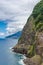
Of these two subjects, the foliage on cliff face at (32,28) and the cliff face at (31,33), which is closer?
the cliff face at (31,33)

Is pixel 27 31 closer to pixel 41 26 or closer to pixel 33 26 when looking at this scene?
pixel 33 26

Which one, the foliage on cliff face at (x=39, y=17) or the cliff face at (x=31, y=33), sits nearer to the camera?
the cliff face at (x=31, y=33)

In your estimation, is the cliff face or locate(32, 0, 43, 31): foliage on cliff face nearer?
the cliff face

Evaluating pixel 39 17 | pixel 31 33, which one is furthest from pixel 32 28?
pixel 39 17

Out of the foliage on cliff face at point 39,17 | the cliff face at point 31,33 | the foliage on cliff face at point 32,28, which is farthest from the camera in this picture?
the foliage on cliff face at point 32,28

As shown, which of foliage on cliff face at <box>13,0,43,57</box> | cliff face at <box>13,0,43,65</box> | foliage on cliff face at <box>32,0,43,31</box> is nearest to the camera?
cliff face at <box>13,0,43,65</box>

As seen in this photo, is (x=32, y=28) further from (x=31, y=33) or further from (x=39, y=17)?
(x=39, y=17)

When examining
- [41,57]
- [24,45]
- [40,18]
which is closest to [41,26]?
[40,18]

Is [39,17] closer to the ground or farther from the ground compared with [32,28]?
farther from the ground

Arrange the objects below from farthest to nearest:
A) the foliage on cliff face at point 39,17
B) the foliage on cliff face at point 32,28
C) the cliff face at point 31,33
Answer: the foliage on cliff face at point 32,28 → the foliage on cliff face at point 39,17 → the cliff face at point 31,33

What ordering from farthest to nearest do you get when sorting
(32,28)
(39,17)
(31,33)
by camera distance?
(32,28) < (31,33) < (39,17)

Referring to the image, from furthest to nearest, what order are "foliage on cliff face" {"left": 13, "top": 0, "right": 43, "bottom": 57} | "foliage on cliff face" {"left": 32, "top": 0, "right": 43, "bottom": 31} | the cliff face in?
"foliage on cliff face" {"left": 13, "top": 0, "right": 43, "bottom": 57} < "foliage on cliff face" {"left": 32, "top": 0, "right": 43, "bottom": 31} < the cliff face
